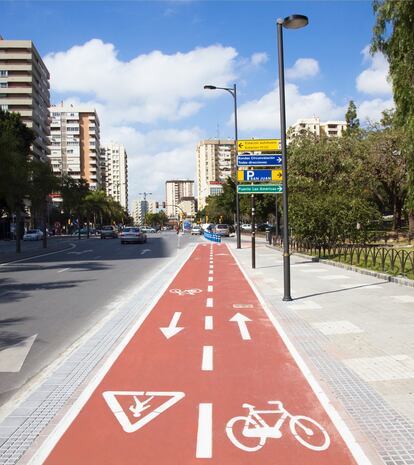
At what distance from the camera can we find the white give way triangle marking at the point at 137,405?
14.8ft

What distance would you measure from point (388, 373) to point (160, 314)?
5.14 meters

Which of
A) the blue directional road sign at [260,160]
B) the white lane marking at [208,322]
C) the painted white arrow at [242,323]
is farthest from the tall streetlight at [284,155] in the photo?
the blue directional road sign at [260,160]

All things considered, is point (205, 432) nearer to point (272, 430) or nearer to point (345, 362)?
point (272, 430)

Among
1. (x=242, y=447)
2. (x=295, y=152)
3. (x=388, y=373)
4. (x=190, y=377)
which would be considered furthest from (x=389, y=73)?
(x=295, y=152)

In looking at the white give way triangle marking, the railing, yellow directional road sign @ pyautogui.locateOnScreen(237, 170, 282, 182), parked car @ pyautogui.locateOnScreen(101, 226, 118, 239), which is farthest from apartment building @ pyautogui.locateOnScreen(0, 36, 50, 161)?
the white give way triangle marking

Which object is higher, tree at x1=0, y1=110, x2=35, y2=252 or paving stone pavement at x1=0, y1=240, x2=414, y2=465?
tree at x1=0, y1=110, x2=35, y2=252

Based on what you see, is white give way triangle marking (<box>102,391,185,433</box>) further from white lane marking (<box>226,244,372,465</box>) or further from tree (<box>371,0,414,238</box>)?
tree (<box>371,0,414,238</box>)

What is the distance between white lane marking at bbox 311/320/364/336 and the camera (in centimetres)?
812

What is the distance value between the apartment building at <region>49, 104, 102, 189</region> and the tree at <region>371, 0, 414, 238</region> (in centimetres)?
14366

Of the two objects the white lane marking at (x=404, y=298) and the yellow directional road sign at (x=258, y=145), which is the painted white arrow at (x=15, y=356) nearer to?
the white lane marking at (x=404, y=298)

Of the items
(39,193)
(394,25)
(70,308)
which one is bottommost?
(70,308)

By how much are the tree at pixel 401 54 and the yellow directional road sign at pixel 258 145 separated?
5800mm

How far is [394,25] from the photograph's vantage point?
501 inches

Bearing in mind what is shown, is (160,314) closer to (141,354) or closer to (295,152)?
(141,354)
